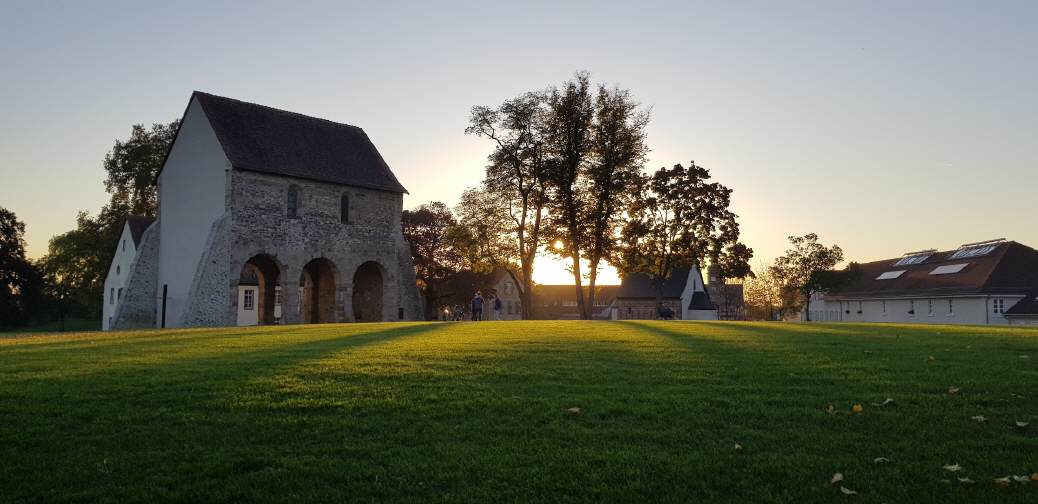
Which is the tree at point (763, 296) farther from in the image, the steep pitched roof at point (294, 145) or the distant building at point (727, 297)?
the steep pitched roof at point (294, 145)

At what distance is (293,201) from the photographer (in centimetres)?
3734

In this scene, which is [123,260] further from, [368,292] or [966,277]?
[966,277]

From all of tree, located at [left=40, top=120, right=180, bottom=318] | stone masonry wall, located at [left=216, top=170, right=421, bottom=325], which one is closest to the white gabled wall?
stone masonry wall, located at [left=216, top=170, right=421, bottom=325]

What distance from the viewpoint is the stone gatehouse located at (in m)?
34.5

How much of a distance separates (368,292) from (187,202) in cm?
1142

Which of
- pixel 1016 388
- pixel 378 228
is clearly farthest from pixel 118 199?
pixel 1016 388

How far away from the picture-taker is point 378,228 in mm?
41281

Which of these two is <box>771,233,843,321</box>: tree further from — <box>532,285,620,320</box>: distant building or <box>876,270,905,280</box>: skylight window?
<box>532,285,620,320</box>: distant building

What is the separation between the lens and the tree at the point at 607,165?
136 feet

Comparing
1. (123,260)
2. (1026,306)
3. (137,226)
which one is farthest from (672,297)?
(123,260)

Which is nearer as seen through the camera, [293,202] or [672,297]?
[293,202]

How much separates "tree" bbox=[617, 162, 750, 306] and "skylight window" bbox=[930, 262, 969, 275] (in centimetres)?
2174

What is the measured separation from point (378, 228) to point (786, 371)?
3346cm

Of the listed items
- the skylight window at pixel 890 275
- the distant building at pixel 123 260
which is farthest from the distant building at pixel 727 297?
the distant building at pixel 123 260
